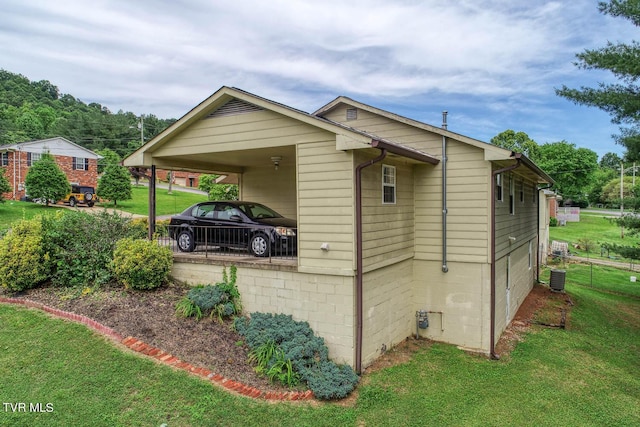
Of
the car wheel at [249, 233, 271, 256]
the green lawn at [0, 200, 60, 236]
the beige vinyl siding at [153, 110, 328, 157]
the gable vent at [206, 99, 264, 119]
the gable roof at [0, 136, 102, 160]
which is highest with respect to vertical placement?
the gable roof at [0, 136, 102, 160]

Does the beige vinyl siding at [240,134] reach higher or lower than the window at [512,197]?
higher

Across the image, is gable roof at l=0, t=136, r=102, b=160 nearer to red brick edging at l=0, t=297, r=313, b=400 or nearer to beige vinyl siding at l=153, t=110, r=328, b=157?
beige vinyl siding at l=153, t=110, r=328, b=157

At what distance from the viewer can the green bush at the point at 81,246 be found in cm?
884

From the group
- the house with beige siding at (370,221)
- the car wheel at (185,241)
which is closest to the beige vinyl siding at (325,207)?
the house with beige siding at (370,221)

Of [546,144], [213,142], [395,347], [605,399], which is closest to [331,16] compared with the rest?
[213,142]

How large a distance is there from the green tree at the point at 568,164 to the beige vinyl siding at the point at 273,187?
1806 inches

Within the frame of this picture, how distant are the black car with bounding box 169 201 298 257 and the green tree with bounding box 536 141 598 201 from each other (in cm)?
4834

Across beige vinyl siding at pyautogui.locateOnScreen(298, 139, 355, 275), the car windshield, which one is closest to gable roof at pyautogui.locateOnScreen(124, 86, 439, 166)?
beige vinyl siding at pyautogui.locateOnScreen(298, 139, 355, 275)

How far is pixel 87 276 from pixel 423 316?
804cm

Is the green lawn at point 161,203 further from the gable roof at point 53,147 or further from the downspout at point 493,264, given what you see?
the downspout at point 493,264

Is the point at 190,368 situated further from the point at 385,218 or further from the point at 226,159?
the point at 226,159

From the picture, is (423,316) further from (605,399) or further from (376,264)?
(605,399)

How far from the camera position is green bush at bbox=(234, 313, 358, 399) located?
6426 mm

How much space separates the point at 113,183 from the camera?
98.9 feet
